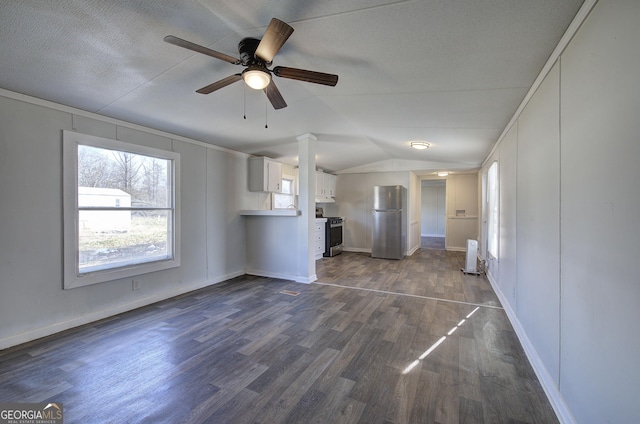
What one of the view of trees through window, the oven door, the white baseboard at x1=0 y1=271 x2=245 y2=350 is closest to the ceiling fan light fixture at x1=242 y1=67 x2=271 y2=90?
the view of trees through window

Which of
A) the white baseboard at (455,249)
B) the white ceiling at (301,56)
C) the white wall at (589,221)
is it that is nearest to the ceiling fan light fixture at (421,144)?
the white ceiling at (301,56)

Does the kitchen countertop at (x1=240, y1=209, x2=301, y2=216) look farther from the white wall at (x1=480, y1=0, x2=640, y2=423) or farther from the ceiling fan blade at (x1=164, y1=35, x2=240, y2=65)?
the white wall at (x1=480, y1=0, x2=640, y2=423)

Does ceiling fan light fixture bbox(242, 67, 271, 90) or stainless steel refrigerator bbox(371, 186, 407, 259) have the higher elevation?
ceiling fan light fixture bbox(242, 67, 271, 90)

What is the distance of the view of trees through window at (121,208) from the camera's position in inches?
115

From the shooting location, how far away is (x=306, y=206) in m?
4.32

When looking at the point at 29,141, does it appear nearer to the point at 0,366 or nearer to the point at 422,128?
the point at 0,366

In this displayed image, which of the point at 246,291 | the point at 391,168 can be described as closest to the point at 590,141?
the point at 246,291

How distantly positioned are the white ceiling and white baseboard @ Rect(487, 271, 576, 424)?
2115 millimetres

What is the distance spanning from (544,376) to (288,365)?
1.82 meters

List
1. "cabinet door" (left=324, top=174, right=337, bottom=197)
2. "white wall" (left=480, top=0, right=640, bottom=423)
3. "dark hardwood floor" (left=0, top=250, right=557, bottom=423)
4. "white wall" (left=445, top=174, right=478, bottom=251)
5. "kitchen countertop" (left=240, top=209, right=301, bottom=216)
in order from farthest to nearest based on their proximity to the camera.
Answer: "white wall" (left=445, top=174, right=478, bottom=251) < "cabinet door" (left=324, top=174, right=337, bottom=197) < "kitchen countertop" (left=240, top=209, right=301, bottom=216) < "dark hardwood floor" (left=0, top=250, right=557, bottom=423) < "white wall" (left=480, top=0, right=640, bottom=423)

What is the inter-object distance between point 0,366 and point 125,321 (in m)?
0.92

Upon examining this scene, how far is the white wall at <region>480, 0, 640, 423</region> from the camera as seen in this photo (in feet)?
3.39

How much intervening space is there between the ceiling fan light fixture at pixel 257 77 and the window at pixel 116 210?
224 centimetres

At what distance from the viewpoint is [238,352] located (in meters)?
2.30
